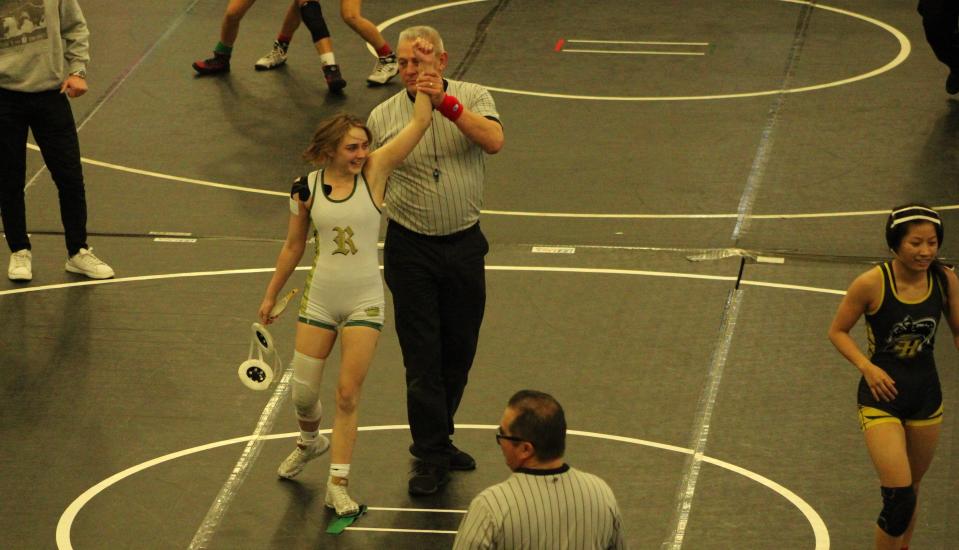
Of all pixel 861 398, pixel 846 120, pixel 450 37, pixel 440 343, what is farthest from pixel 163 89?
pixel 861 398

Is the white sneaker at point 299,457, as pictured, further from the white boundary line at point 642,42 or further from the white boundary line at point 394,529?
the white boundary line at point 642,42

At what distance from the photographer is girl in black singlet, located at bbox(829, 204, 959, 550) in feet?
17.9

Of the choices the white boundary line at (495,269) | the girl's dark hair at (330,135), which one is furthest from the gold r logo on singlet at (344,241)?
the white boundary line at (495,269)

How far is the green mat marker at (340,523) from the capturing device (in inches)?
242

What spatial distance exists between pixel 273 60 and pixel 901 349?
7.38 meters

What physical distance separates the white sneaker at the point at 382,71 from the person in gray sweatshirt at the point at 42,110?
3218mm

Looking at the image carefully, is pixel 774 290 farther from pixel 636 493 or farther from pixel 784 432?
pixel 636 493

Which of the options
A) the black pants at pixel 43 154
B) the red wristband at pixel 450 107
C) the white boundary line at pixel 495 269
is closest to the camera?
the red wristband at pixel 450 107

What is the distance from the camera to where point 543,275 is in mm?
8578

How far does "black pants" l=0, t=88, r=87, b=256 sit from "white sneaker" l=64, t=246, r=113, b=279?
0.04 metres

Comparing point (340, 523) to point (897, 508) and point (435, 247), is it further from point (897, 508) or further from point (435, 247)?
point (897, 508)

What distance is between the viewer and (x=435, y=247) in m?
6.30

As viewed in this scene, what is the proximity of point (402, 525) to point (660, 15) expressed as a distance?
777cm

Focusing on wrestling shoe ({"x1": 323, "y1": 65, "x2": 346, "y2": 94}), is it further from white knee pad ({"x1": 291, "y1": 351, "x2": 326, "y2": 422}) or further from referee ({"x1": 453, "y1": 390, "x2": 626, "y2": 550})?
referee ({"x1": 453, "y1": 390, "x2": 626, "y2": 550})
